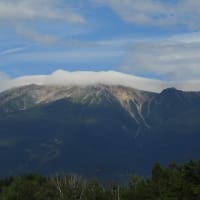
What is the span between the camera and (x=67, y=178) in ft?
563

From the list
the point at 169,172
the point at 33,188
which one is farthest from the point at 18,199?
the point at 169,172

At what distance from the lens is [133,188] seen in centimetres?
14938

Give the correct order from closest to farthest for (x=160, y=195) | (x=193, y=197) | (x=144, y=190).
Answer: (x=193, y=197), (x=160, y=195), (x=144, y=190)

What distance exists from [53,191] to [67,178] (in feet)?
33.9

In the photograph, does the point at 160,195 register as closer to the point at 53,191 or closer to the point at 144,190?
the point at 144,190

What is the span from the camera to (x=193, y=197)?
113625 millimetres

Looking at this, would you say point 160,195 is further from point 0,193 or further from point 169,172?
point 0,193

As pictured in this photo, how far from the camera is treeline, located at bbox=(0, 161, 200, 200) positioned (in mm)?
116312

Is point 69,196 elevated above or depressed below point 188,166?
below

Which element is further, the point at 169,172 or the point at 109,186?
the point at 109,186

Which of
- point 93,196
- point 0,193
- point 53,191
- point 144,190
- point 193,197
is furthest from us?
point 0,193

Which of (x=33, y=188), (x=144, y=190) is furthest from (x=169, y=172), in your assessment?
(x=33, y=188)

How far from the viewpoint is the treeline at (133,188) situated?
116312 millimetres

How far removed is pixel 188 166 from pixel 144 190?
2083 cm
